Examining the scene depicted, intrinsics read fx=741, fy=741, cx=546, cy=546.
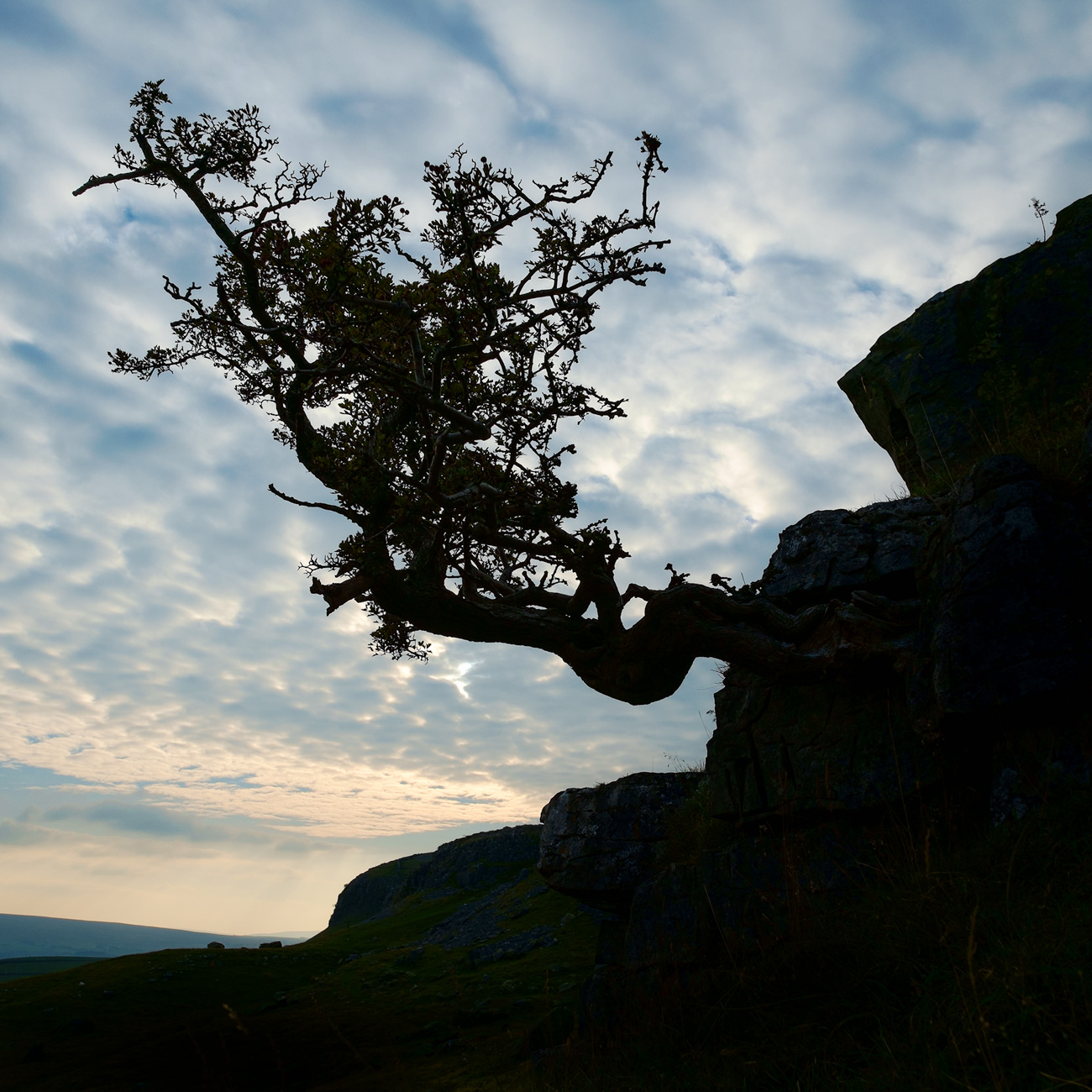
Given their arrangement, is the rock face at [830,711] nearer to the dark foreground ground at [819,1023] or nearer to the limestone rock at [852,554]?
the limestone rock at [852,554]

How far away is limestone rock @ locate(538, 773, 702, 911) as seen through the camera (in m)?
12.0

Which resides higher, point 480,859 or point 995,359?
point 995,359

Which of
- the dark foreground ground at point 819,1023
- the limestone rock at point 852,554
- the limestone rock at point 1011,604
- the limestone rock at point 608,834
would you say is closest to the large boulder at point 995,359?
the limestone rock at point 852,554

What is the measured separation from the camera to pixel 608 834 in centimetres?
1245

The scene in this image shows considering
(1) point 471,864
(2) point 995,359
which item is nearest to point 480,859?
(1) point 471,864

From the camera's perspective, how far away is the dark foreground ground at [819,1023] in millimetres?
3727

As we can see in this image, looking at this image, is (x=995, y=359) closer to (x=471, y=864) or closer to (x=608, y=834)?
(x=608, y=834)

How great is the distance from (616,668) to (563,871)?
12.7ft

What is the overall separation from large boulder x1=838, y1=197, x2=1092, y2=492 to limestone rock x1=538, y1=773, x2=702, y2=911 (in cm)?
→ 689

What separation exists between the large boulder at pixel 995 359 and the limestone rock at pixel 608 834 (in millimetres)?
6895

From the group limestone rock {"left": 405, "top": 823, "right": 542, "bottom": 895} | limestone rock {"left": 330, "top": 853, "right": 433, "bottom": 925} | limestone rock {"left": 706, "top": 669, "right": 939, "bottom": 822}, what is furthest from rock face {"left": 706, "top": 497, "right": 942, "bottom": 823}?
limestone rock {"left": 330, "top": 853, "right": 433, "bottom": 925}

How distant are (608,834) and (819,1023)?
8088 mm

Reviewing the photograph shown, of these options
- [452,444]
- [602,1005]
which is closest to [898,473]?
[452,444]

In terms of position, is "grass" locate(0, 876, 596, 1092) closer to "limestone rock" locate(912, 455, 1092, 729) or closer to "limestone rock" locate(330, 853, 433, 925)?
"limestone rock" locate(912, 455, 1092, 729)
